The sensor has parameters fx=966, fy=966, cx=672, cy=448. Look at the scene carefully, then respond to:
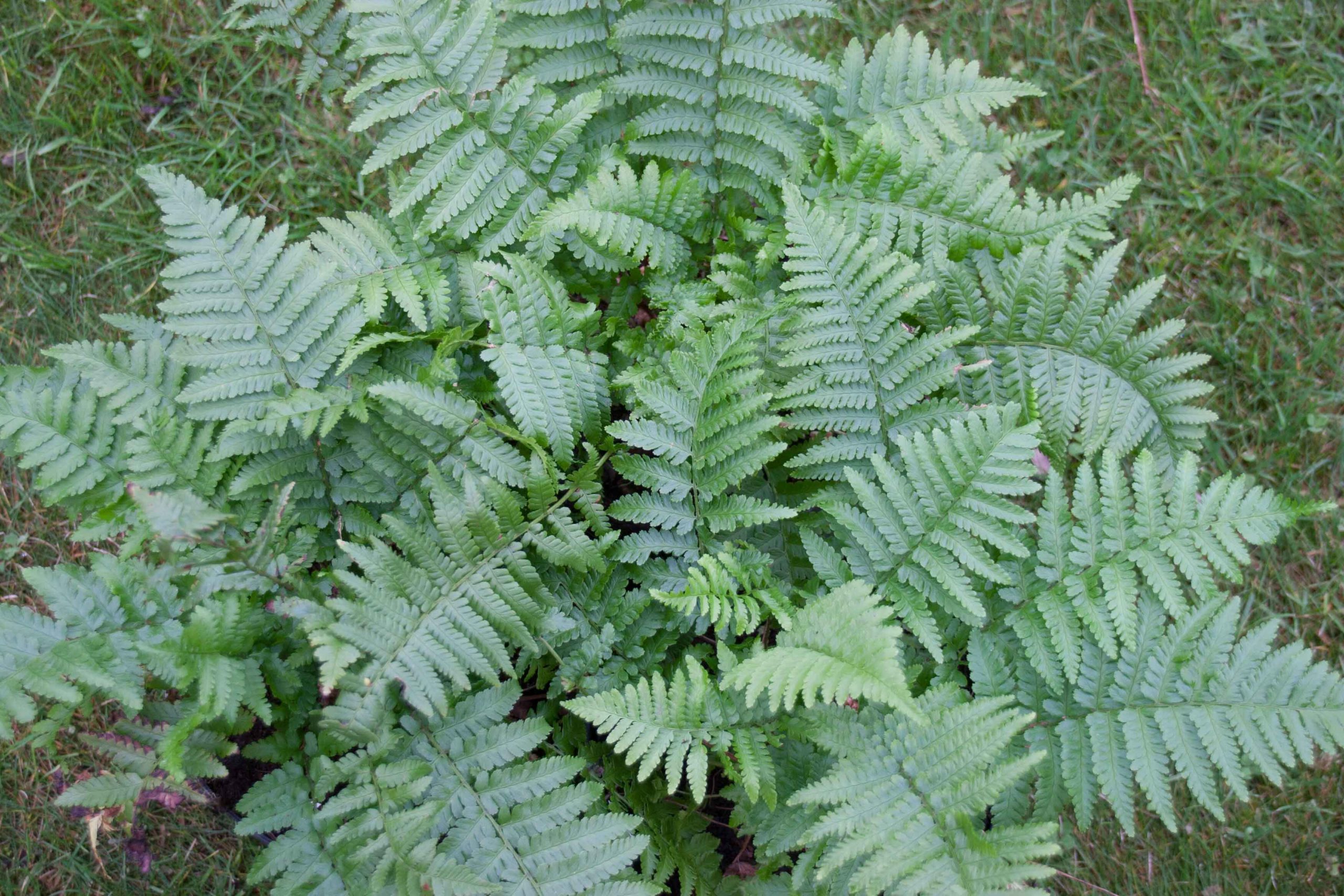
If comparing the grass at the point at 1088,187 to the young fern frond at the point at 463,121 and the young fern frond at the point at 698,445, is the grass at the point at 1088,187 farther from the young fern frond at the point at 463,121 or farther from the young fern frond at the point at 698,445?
the young fern frond at the point at 698,445

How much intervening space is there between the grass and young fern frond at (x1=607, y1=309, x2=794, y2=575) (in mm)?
1852

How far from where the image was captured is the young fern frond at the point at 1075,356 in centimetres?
244

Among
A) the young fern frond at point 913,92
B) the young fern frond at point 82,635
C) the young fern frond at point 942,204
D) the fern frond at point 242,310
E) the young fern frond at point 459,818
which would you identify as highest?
the young fern frond at point 913,92

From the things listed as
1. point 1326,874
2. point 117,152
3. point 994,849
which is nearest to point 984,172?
point 994,849

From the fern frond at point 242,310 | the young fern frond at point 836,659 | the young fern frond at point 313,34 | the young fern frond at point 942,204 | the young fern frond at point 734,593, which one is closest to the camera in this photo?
the young fern frond at point 836,659

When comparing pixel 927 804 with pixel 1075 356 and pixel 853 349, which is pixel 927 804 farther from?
pixel 1075 356

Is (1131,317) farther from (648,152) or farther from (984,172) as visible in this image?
→ (648,152)

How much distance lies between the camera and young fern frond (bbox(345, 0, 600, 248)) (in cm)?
236

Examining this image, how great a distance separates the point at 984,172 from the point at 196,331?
2173 mm

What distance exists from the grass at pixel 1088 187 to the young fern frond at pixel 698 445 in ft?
6.08

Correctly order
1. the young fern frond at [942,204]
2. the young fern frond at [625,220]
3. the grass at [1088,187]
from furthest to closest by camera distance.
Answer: the grass at [1088,187], the young fern frond at [942,204], the young fern frond at [625,220]

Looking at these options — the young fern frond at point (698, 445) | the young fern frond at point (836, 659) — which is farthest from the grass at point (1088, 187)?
the young fern frond at point (836, 659)

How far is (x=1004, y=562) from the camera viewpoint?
2.38 meters

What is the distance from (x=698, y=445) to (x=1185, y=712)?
1272 mm
